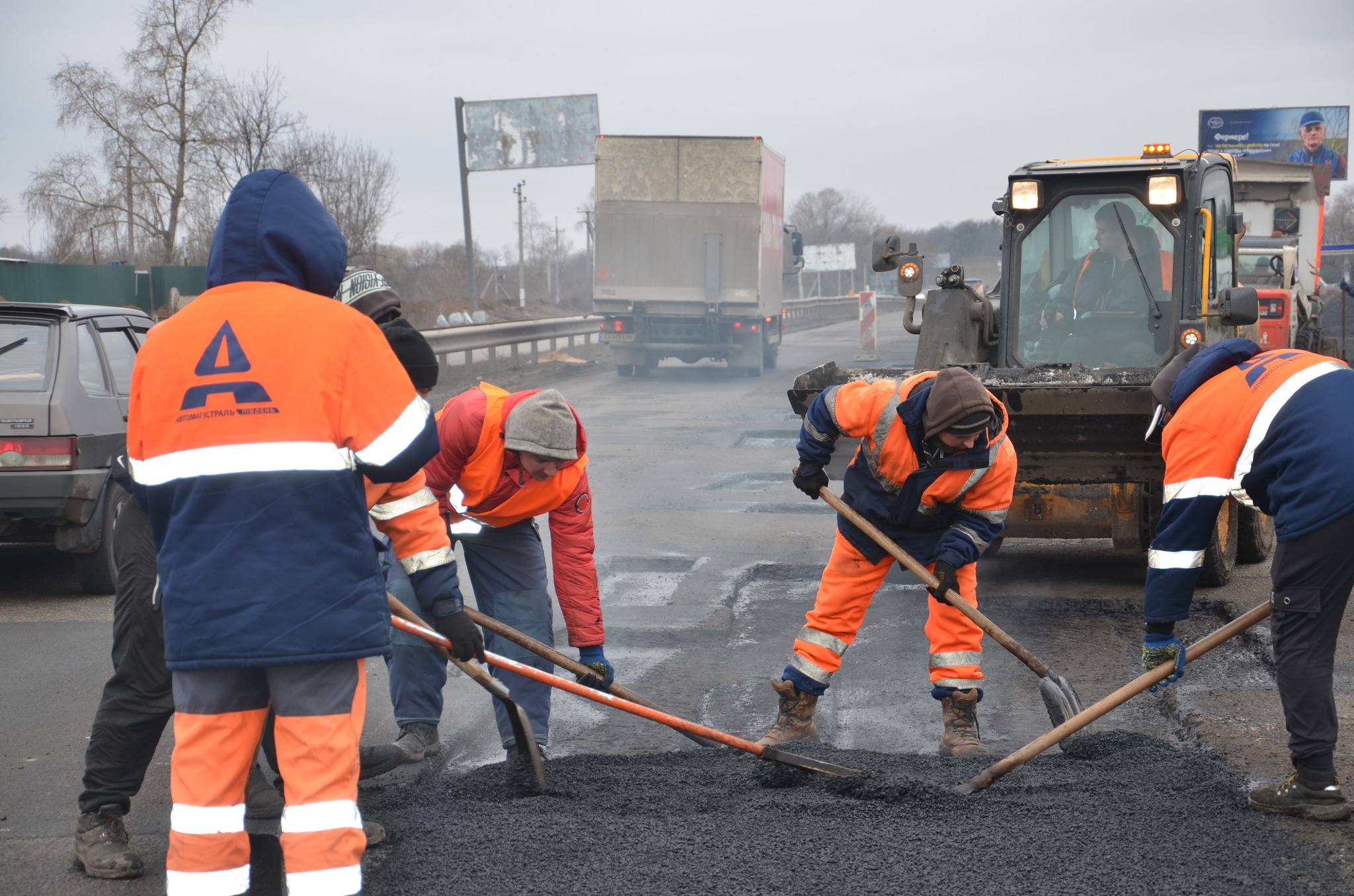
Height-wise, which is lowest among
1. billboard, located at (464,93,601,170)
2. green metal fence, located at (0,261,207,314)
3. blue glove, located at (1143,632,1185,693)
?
blue glove, located at (1143,632,1185,693)

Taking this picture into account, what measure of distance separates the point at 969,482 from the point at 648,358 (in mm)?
15141

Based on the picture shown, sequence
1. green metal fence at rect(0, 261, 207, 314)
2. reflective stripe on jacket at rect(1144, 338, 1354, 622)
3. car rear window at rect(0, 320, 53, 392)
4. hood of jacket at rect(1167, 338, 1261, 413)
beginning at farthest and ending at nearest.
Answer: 1. green metal fence at rect(0, 261, 207, 314)
2. car rear window at rect(0, 320, 53, 392)
3. hood of jacket at rect(1167, 338, 1261, 413)
4. reflective stripe on jacket at rect(1144, 338, 1354, 622)

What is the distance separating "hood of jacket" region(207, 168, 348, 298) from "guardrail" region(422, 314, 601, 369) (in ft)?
39.2

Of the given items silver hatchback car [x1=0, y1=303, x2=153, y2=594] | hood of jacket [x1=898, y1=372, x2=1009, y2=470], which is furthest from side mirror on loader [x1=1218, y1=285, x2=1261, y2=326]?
silver hatchback car [x1=0, y1=303, x2=153, y2=594]

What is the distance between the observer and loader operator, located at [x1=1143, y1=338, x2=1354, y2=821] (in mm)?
3439

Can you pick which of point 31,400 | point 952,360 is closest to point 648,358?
point 952,360

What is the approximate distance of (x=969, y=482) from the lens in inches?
174

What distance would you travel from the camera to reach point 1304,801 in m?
3.59

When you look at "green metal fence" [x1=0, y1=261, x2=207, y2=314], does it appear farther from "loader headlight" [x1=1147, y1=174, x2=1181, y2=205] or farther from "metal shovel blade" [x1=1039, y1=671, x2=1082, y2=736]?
"metal shovel blade" [x1=1039, y1=671, x2=1082, y2=736]

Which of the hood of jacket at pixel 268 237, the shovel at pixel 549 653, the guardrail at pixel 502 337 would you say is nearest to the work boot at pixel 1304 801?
the shovel at pixel 549 653

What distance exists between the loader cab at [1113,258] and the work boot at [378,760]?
463cm

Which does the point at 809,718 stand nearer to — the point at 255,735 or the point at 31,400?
the point at 255,735

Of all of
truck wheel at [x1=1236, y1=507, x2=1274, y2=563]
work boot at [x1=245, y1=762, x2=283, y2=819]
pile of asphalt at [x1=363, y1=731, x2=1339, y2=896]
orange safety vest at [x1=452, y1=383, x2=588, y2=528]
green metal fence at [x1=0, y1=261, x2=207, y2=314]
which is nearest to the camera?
pile of asphalt at [x1=363, y1=731, x2=1339, y2=896]

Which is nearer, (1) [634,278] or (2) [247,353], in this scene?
(2) [247,353]
